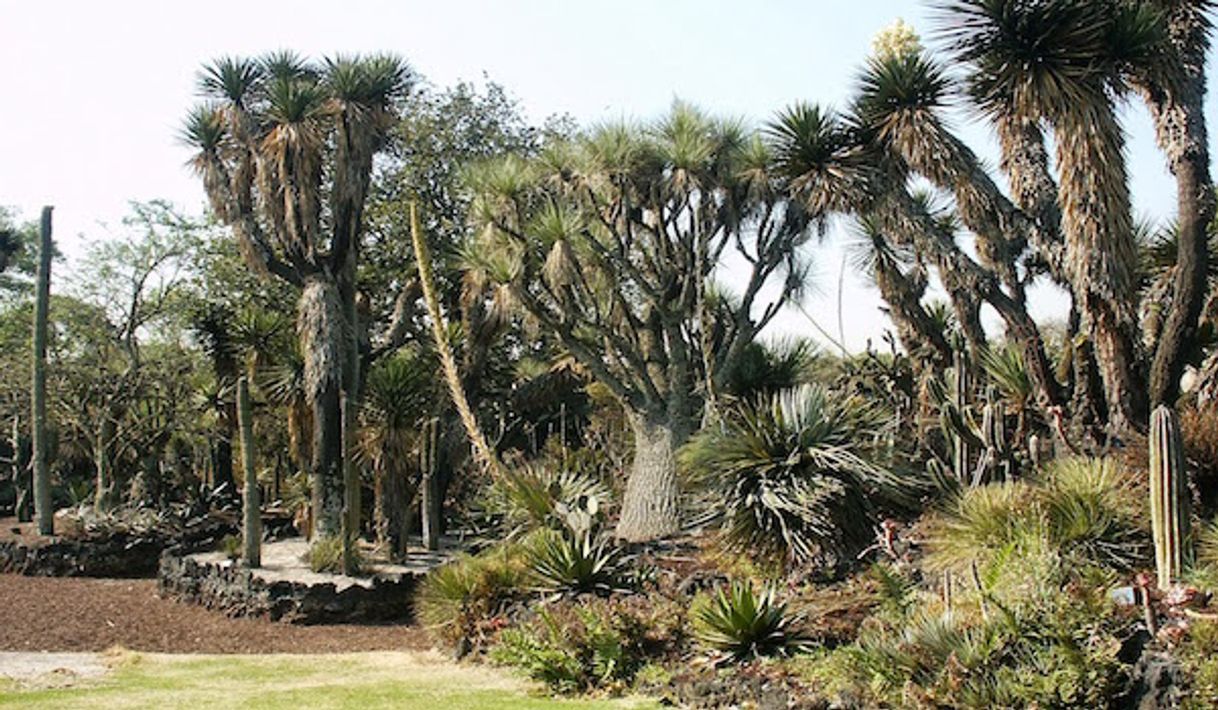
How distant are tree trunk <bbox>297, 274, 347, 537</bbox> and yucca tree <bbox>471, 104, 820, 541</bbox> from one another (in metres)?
2.56

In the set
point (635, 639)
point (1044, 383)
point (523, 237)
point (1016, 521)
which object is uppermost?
point (523, 237)

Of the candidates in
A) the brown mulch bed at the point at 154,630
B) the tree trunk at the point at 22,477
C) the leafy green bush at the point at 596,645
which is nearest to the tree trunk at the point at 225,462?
the tree trunk at the point at 22,477

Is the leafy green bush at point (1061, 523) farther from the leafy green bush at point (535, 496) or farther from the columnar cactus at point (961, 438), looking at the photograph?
the leafy green bush at point (535, 496)

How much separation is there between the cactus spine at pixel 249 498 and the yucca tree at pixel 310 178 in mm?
1092

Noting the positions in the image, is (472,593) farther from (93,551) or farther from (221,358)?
(221,358)

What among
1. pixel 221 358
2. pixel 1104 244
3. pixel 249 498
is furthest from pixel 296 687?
pixel 221 358

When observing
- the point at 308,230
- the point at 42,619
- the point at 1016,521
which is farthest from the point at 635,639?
the point at 308,230

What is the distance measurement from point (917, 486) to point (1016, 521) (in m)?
2.41

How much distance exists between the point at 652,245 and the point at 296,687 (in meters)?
10.3

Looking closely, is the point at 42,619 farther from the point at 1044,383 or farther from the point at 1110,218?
the point at 1110,218

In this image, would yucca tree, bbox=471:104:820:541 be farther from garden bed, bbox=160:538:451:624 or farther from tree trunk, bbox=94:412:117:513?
tree trunk, bbox=94:412:117:513

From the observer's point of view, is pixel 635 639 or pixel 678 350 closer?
pixel 635 639

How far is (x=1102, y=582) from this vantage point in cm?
857

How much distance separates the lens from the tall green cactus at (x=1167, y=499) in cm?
873
